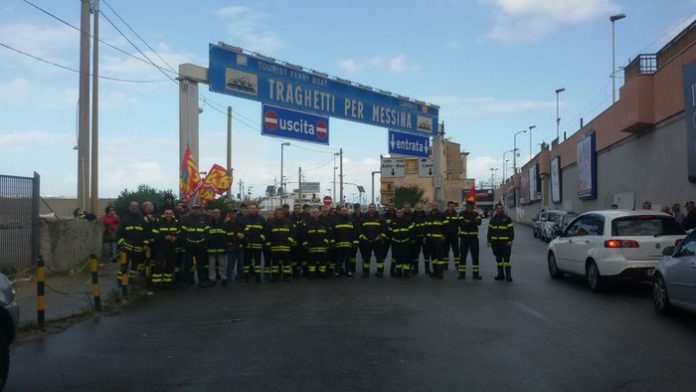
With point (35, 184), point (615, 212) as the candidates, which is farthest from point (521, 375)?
point (35, 184)

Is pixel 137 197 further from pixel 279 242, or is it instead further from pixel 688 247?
pixel 688 247

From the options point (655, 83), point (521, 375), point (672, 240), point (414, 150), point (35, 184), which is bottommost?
point (521, 375)

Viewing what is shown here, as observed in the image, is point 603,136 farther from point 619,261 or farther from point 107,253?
point 107,253

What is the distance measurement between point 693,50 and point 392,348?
1671cm

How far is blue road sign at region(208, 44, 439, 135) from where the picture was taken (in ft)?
61.1


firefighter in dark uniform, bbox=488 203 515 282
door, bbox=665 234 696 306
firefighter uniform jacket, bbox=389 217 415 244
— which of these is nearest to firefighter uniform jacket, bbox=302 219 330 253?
firefighter uniform jacket, bbox=389 217 415 244

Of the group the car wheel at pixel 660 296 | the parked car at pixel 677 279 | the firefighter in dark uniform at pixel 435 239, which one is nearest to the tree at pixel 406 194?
the firefighter in dark uniform at pixel 435 239

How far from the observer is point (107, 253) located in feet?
60.8

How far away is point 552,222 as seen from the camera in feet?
102

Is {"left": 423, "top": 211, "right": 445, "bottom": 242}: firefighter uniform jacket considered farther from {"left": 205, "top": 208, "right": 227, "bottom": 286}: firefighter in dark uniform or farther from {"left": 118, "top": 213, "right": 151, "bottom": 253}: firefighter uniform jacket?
{"left": 118, "top": 213, "right": 151, "bottom": 253}: firefighter uniform jacket

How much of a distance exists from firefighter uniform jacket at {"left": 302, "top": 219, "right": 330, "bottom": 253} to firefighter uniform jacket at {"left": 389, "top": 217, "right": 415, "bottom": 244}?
161cm

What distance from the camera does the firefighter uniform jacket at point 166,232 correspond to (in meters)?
13.5

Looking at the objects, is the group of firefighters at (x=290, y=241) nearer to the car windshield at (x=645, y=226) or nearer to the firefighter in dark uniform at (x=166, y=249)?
the firefighter in dark uniform at (x=166, y=249)

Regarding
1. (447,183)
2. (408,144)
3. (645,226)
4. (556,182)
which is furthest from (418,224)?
(447,183)
